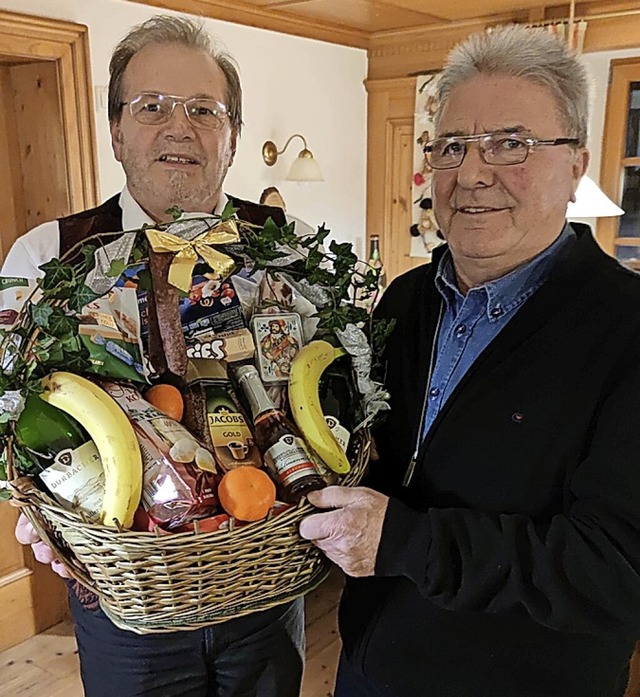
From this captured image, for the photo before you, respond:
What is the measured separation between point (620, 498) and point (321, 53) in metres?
3.13

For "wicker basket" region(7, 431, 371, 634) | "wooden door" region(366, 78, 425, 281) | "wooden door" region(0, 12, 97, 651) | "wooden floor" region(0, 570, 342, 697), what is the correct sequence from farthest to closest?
1. "wooden door" region(366, 78, 425, 281)
2. "wooden door" region(0, 12, 97, 651)
3. "wooden floor" region(0, 570, 342, 697)
4. "wicker basket" region(7, 431, 371, 634)

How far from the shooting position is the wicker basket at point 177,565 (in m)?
0.83

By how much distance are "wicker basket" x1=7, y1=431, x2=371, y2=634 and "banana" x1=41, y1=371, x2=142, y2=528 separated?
0.05 meters

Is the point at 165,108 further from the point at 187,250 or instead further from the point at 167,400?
the point at 167,400

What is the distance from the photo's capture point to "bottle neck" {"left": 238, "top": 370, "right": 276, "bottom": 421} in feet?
3.30

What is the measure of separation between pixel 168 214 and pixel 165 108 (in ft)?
0.74

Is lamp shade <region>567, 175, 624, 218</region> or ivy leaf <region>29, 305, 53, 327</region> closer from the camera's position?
ivy leaf <region>29, 305, 53, 327</region>

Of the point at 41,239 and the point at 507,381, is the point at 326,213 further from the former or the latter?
the point at 507,381

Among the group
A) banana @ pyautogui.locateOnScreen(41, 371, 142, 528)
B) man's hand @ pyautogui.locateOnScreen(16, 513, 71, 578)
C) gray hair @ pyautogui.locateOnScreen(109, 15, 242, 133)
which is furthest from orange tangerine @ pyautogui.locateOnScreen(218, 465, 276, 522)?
gray hair @ pyautogui.locateOnScreen(109, 15, 242, 133)

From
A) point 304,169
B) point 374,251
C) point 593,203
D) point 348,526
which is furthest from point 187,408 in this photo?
point 374,251

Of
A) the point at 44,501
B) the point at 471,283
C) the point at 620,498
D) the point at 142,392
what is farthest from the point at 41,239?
the point at 620,498

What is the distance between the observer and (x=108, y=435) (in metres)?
0.88

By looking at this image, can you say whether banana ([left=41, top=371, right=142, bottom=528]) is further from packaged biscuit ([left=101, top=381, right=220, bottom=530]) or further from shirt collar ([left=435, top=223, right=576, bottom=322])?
shirt collar ([left=435, top=223, right=576, bottom=322])

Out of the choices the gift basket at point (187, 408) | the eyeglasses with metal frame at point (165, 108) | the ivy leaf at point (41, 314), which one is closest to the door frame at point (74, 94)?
the eyeglasses with metal frame at point (165, 108)
